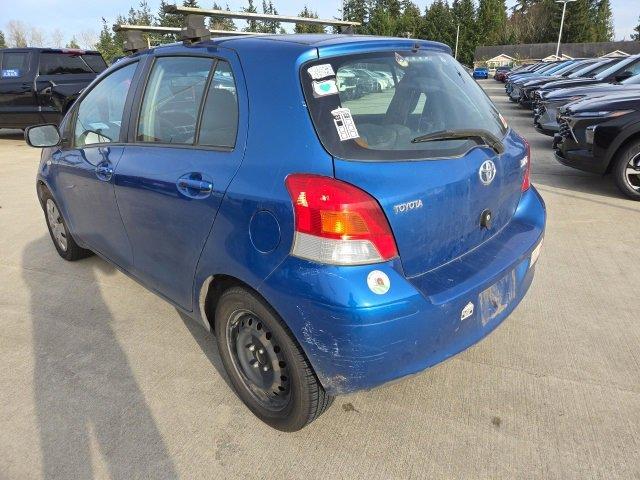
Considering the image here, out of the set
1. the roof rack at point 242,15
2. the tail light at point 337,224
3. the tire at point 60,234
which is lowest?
the tire at point 60,234

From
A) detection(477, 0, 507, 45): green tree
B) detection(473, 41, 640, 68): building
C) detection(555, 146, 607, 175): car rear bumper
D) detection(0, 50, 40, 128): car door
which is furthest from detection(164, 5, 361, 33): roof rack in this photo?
detection(477, 0, 507, 45): green tree

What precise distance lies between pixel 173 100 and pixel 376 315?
1.67 metres

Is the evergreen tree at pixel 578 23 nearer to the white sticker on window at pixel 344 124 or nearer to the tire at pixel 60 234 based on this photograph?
the tire at pixel 60 234

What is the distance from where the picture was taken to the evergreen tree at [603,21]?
86.1 meters

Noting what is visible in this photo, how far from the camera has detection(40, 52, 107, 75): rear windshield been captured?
1075 cm

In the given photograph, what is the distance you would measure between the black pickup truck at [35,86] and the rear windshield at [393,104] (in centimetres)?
1024

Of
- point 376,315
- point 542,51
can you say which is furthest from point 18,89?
point 542,51

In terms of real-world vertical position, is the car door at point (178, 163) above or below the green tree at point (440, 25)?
below

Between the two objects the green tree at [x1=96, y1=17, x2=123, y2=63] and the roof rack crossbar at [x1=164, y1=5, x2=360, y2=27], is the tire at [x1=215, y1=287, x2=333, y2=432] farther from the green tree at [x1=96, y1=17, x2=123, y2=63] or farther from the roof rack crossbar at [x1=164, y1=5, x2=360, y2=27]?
the green tree at [x1=96, y1=17, x2=123, y2=63]

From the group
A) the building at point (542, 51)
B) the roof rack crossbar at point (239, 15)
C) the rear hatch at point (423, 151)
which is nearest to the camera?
the rear hatch at point (423, 151)

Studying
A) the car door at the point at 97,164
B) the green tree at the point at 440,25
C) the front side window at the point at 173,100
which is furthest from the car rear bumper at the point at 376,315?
the green tree at the point at 440,25

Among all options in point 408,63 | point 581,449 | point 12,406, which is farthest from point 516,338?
point 12,406

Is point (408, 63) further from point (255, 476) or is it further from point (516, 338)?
point (255, 476)

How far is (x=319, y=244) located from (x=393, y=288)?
1.07 feet
